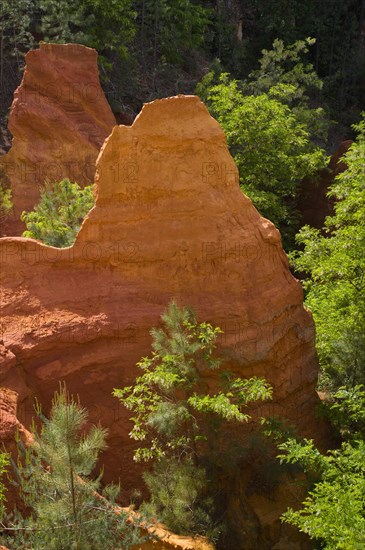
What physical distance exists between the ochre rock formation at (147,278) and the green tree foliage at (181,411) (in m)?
0.47

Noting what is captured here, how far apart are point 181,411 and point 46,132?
12607mm

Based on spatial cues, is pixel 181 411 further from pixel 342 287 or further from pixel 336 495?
pixel 342 287

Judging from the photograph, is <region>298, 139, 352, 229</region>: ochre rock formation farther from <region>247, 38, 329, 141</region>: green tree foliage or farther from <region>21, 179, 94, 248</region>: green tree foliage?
<region>21, 179, 94, 248</region>: green tree foliage

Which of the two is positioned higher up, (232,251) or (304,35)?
(304,35)

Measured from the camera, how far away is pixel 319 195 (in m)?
21.7

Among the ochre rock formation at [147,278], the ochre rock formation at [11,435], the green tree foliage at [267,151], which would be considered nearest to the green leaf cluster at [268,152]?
the green tree foliage at [267,151]

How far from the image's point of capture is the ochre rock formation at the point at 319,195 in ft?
69.5

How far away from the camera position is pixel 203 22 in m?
28.7

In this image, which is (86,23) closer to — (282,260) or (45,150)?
(45,150)

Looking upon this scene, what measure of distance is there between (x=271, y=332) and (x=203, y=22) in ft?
69.4

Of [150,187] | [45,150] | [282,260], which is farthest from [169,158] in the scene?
[45,150]

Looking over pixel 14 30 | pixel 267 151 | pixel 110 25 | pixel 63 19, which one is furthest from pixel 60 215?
pixel 110 25

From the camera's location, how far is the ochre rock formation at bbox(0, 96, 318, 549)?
9805mm

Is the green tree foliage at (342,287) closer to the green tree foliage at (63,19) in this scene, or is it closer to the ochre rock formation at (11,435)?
the ochre rock formation at (11,435)
